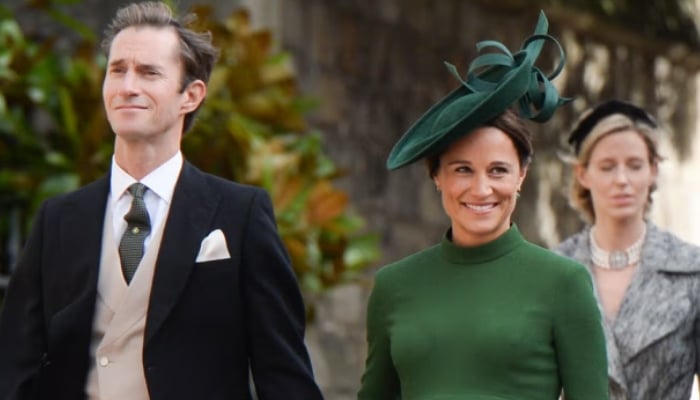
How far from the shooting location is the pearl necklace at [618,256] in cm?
659

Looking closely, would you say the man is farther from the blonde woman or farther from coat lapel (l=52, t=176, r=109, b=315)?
the blonde woman

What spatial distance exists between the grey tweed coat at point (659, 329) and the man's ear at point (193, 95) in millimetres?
1531

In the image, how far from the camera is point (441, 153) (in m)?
5.21

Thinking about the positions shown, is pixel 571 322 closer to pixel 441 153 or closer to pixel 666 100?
pixel 441 153

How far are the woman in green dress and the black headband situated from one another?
4.23 ft

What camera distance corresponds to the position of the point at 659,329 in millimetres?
6348

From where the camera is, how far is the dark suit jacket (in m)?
5.33

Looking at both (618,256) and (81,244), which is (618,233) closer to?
(618,256)

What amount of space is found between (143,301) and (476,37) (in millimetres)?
7526

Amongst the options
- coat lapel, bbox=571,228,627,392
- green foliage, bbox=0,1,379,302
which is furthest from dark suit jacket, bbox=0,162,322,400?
green foliage, bbox=0,1,379,302

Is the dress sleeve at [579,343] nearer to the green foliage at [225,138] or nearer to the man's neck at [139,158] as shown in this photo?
the man's neck at [139,158]

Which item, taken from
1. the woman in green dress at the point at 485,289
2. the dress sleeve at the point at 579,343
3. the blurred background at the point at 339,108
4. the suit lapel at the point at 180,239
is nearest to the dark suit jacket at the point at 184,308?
the suit lapel at the point at 180,239

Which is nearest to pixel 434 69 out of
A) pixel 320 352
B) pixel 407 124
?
pixel 407 124

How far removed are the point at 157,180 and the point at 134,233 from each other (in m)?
0.15
